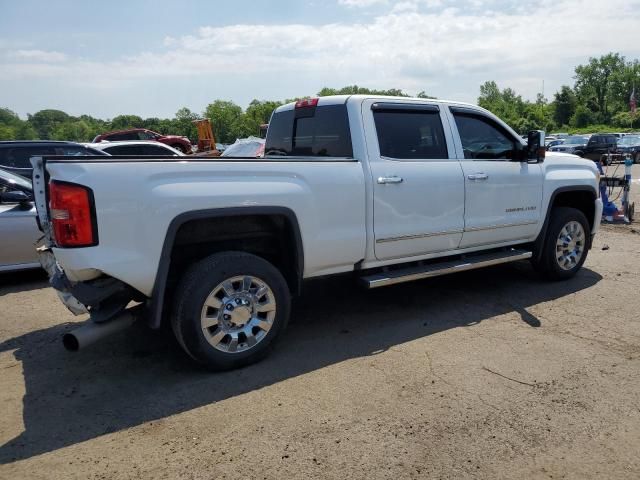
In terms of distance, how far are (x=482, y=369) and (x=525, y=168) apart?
8.43 feet

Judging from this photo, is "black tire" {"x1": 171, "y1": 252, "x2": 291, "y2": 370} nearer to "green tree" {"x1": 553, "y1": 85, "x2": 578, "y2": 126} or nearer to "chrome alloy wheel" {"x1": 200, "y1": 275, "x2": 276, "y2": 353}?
"chrome alloy wheel" {"x1": 200, "y1": 275, "x2": 276, "y2": 353}

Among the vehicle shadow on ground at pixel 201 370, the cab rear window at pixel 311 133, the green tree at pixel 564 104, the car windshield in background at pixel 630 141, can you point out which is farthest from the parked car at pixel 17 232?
the green tree at pixel 564 104

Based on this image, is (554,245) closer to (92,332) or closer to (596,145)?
(92,332)

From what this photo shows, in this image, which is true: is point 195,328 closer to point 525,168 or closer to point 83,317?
point 83,317

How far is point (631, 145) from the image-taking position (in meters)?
27.1

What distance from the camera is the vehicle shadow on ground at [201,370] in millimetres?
3205

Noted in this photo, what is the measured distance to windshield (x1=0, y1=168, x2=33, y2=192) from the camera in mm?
6125

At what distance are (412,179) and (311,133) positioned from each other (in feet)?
3.61

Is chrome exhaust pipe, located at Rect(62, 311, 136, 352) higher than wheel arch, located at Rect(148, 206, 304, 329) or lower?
lower

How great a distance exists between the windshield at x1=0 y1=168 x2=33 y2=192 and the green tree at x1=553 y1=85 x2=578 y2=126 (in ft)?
294

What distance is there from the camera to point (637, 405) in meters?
3.23

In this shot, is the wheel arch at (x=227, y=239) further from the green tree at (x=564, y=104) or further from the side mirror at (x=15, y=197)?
the green tree at (x=564, y=104)

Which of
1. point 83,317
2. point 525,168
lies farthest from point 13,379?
point 525,168

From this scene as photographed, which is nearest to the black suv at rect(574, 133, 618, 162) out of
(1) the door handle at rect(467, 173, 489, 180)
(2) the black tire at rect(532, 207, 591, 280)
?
(2) the black tire at rect(532, 207, 591, 280)
